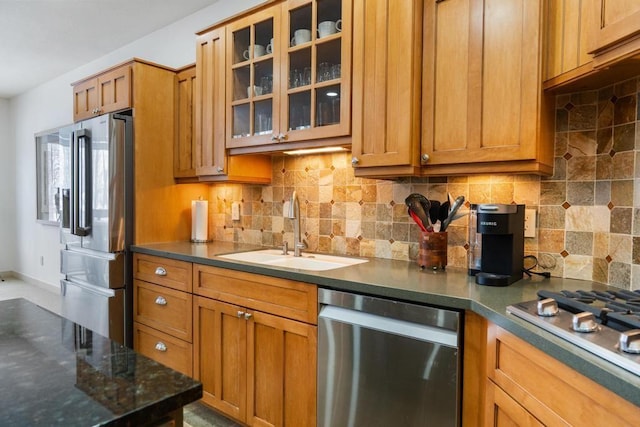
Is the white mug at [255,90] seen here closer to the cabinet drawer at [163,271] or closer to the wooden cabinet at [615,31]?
the cabinet drawer at [163,271]

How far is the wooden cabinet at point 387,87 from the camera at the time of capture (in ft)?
5.82

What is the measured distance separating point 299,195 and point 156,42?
88.2 inches

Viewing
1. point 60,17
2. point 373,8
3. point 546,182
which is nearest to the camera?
point 546,182

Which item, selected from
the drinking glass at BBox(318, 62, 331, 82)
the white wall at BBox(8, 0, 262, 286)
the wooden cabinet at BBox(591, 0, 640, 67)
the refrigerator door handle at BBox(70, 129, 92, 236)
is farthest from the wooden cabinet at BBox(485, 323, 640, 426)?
the white wall at BBox(8, 0, 262, 286)

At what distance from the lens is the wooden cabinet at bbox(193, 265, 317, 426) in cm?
180

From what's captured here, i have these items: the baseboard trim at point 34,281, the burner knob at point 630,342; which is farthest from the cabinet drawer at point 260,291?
the baseboard trim at point 34,281

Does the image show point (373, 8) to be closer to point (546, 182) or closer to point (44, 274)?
point (546, 182)

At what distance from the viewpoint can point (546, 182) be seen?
1.74 m

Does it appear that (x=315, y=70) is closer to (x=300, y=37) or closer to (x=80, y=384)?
(x=300, y=37)

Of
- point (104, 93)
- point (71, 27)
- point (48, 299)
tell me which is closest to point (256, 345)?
point (104, 93)

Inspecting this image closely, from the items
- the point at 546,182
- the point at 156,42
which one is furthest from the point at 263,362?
the point at 156,42

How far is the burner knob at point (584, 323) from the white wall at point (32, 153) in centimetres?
353

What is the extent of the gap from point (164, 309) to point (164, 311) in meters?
0.01

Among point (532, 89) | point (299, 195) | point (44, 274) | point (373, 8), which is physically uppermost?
point (373, 8)
